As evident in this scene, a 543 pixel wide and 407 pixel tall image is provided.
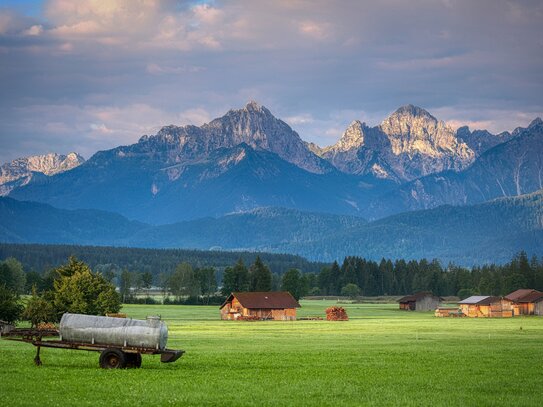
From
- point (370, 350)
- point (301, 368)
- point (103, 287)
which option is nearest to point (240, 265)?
point (103, 287)

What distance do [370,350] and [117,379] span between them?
75.8 ft

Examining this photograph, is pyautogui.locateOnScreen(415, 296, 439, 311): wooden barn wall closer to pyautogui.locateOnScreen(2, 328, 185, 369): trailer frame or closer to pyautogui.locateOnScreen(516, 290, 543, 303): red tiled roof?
pyautogui.locateOnScreen(516, 290, 543, 303): red tiled roof

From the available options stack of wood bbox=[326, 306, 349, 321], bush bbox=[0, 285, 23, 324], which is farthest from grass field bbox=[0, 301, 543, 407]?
stack of wood bbox=[326, 306, 349, 321]

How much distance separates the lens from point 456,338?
240ft

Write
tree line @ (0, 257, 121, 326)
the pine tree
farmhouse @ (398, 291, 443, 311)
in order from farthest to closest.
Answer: farmhouse @ (398, 291, 443, 311) → the pine tree → tree line @ (0, 257, 121, 326)

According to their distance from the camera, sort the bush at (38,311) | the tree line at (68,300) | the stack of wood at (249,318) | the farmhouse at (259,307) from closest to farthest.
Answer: the bush at (38,311) < the tree line at (68,300) < the stack of wood at (249,318) < the farmhouse at (259,307)

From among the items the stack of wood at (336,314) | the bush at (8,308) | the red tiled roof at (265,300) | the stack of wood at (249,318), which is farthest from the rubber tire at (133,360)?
the red tiled roof at (265,300)

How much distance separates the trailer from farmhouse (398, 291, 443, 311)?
13839 cm

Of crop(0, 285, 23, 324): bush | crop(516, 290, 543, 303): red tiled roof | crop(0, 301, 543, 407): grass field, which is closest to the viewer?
crop(0, 301, 543, 407): grass field

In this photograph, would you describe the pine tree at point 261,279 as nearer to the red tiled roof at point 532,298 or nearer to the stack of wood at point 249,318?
the stack of wood at point 249,318

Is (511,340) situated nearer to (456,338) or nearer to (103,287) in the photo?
(456,338)

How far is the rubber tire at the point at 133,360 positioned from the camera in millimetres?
44312

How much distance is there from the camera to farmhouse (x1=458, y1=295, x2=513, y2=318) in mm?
146250

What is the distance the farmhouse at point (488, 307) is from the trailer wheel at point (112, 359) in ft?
356
